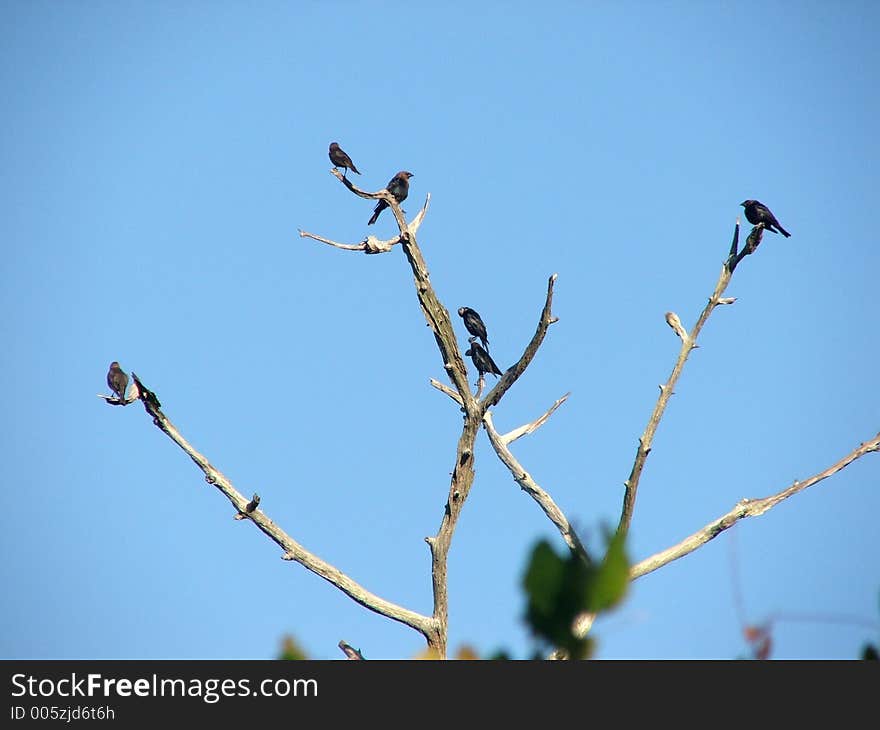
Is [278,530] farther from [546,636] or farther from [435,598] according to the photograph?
[546,636]

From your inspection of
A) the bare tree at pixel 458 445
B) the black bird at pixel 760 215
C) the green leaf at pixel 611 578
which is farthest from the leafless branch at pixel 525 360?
the green leaf at pixel 611 578

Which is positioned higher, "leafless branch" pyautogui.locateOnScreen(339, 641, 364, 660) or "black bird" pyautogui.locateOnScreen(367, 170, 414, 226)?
"black bird" pyautogui.locateOnScreen(367, 170, 414, 226)

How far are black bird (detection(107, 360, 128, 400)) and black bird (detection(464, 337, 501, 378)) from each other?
3745 mm

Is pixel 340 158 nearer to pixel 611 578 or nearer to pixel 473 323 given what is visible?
pixel 473 323

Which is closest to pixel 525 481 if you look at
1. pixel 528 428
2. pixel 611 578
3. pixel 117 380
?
pixel 528 428

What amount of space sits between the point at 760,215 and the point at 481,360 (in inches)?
146

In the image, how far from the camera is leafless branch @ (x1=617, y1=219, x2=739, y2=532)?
31.2 ft

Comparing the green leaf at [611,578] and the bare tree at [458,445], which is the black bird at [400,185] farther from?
the green leaf at [611,578]

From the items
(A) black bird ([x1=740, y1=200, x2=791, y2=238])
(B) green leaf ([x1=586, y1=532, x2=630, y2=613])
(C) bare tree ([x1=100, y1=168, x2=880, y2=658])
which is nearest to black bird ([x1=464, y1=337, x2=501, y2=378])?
(C) bare tree ([x1=100, y1=168, x2=880, y2=658])

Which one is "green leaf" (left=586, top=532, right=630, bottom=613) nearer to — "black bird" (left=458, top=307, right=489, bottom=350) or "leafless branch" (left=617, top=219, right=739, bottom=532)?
"leafless branch" (left=617, top=219, right=739, bottom=532)

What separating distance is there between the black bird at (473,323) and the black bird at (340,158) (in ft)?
8.27

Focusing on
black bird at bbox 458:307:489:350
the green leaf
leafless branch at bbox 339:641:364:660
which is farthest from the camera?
black bird at bbox 458:307:489:350

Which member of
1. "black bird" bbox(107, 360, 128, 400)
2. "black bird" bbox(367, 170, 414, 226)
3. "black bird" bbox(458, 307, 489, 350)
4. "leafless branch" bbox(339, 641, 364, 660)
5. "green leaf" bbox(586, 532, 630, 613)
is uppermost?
"black bird" bbox(367, 170, 414, 226)
